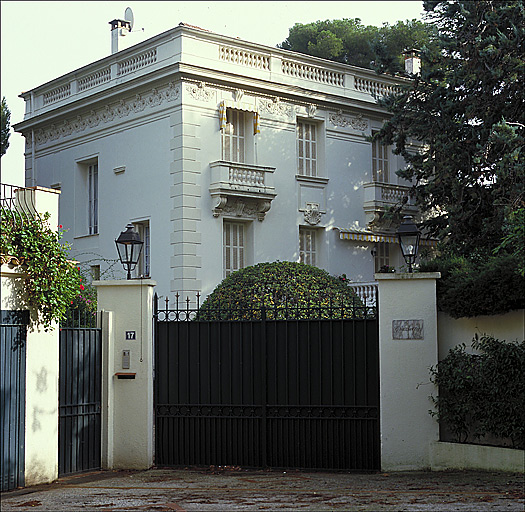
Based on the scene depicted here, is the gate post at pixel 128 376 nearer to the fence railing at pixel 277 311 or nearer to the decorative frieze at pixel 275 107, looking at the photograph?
the fence railing at pixel 277 311

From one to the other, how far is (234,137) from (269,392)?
37.7ft

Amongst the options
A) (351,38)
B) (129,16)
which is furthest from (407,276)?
(351,38)

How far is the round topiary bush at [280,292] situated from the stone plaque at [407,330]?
4.71ft

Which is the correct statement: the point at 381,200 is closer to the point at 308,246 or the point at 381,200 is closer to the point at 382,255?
the point at 382,255

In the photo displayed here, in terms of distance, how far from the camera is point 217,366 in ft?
39.1

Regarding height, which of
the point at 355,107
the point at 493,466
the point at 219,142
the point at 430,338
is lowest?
the point at 493,466

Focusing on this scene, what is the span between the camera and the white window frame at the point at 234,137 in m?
21.8

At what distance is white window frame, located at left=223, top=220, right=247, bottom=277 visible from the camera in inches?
853

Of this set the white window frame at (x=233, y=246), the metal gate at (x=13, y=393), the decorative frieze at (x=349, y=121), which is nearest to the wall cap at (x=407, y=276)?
the metal gate at (x=13, y=393)

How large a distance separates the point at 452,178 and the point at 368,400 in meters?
9.29

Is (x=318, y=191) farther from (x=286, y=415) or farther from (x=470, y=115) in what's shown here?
(x=286, y=415)

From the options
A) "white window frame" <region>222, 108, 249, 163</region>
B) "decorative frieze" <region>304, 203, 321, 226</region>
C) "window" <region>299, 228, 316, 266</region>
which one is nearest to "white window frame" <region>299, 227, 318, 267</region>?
"window" <region>299, 228, 316, 266</region>

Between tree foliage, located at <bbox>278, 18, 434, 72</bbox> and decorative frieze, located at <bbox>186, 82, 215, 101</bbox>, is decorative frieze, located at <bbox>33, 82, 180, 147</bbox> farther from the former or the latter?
tree foliage, located at <bbox>278, 18, 434, 72</bbox>

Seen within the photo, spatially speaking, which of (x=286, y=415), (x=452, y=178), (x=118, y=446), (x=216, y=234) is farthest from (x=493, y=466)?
(x=216, y=234)
